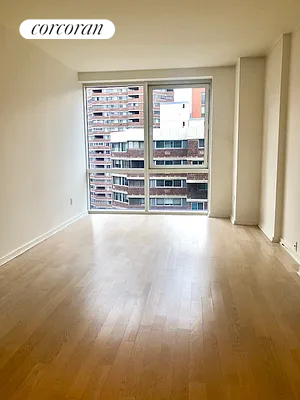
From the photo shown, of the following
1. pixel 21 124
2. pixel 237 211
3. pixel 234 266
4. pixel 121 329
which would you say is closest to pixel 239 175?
pixel 237 211

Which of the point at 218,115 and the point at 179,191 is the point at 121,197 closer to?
the point at 179,191

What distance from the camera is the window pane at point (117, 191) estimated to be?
664 centimetres

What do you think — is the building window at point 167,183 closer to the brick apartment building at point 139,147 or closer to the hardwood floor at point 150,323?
the brick apartment building at point 139,147

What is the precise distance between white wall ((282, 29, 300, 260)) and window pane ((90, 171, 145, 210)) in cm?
314

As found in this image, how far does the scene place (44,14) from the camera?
3389 mm

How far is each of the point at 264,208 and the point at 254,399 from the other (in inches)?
149

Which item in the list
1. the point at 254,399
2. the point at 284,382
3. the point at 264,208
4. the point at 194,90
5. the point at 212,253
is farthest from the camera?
the point at 194,90

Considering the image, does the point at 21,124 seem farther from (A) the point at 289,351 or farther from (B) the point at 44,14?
(A) the point at 289,351

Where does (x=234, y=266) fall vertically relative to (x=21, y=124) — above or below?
below

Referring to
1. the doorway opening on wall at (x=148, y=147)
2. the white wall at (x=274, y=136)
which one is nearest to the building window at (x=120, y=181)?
the doorway opening on wall at (x=148, y=147)

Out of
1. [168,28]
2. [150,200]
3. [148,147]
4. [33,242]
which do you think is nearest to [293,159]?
[168,28]

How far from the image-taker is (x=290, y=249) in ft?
12.9

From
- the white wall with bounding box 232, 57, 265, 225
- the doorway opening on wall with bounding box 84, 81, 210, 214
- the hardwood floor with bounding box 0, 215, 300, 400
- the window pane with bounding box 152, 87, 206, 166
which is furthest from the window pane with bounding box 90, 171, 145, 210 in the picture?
the hardwood floor with bounding box 0, 215, 300, 400

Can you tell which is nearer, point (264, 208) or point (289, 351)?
point (289, 351)
